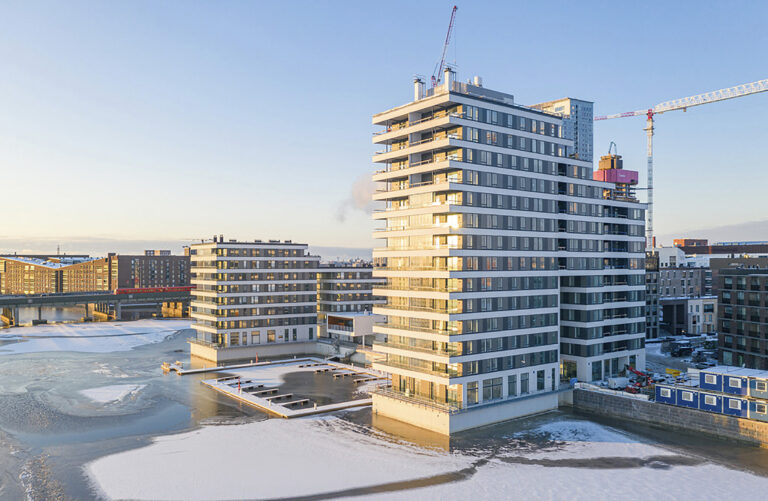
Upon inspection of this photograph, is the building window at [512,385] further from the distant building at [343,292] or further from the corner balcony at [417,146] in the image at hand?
the distant building at [343,292]

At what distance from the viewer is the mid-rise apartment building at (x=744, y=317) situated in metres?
93.1

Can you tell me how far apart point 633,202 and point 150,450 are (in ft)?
262

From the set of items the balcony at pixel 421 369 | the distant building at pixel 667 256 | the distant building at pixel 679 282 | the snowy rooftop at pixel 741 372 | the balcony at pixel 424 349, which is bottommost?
the balcony at pixel 421 369

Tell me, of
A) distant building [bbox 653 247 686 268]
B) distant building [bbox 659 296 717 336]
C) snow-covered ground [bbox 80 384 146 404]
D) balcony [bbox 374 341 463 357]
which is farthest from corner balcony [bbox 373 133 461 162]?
distant building [bbox 653 247 686 268]

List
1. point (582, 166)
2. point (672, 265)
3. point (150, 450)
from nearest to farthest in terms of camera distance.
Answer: point (150, 450) < point (582, 166) < point (672, 265)

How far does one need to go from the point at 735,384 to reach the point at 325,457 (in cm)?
4806

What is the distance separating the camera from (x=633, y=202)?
307 feet

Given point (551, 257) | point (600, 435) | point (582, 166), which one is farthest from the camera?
point (582, 166)

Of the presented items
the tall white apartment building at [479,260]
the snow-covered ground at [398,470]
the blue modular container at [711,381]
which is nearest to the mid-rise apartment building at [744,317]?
the tall white apartment building at [479,260]

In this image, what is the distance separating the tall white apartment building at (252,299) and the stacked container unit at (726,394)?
272ft

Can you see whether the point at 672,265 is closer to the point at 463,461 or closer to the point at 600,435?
the point at 600,435

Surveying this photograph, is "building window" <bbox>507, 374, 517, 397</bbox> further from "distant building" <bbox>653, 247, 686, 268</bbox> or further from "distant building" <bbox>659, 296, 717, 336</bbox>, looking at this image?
"distant building" <bbox>653, 247, 686, 268</bbox>

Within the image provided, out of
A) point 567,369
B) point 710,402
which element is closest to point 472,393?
point 567,369

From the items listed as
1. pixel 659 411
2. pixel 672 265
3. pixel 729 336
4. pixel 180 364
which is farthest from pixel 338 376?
pixel 672 265
